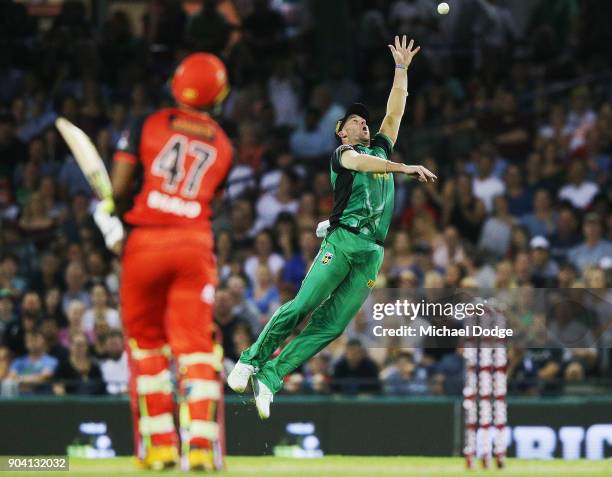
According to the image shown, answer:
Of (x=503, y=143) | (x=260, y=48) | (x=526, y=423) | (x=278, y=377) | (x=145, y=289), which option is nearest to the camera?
(x=145, y=289)

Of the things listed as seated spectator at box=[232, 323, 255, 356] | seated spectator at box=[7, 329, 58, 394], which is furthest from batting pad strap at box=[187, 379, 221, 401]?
seated spectator at box=[7, 329, 58, 394]

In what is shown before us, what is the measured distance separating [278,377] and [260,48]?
11.3 metres

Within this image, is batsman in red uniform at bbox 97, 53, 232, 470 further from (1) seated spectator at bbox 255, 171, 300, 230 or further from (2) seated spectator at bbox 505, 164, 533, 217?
(1) seated spectator at bbox 255, 171, 300, 230

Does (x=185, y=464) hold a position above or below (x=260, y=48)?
below

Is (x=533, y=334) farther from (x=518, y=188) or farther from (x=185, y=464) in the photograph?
(x=185, y=464)

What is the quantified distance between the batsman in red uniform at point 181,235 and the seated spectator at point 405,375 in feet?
20.8

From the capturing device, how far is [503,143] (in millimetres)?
21094

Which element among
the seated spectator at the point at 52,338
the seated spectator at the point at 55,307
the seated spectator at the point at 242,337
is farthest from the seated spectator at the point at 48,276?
the seated spectator at the point at 242,337

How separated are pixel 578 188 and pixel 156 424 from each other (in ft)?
33.2

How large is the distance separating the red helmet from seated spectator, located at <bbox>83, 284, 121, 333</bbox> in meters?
7.91

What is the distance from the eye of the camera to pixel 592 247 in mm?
18547

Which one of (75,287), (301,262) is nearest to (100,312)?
(75,287)

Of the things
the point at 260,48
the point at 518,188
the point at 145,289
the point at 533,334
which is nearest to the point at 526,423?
the point at 533,334

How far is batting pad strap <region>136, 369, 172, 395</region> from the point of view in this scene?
35.3ft
